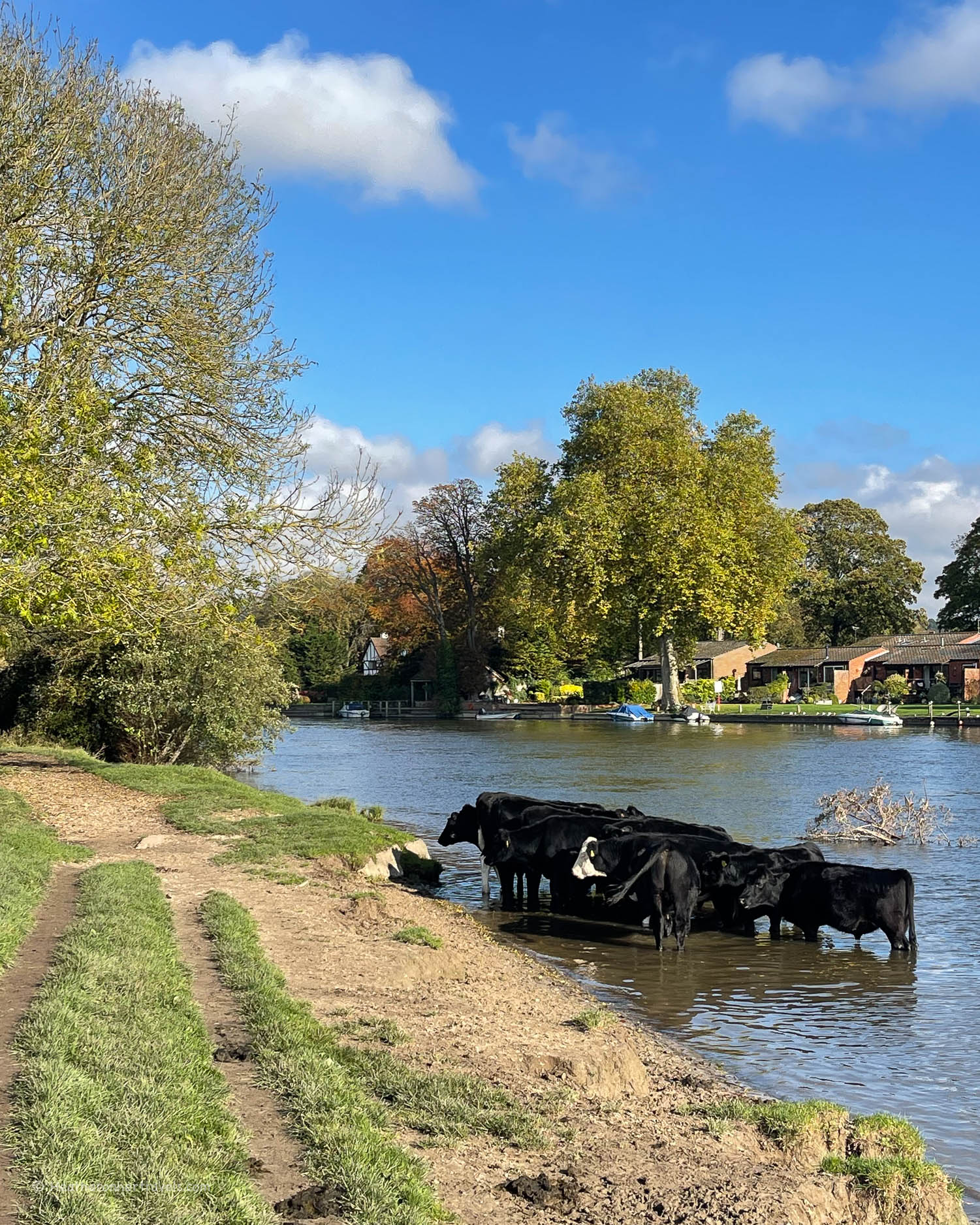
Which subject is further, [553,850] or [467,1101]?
[553,850]

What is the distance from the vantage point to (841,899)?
46.6ft

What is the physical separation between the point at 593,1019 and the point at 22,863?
6.59 m

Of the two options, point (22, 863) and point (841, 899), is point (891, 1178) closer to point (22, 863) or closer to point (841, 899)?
point (841, 899)

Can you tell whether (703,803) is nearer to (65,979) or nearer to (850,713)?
(65,979)

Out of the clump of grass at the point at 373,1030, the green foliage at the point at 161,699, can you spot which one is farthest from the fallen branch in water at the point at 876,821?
the clump of grass at the point at 373,1030

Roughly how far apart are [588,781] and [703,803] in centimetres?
607

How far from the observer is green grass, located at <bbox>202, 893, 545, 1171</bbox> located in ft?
19.1

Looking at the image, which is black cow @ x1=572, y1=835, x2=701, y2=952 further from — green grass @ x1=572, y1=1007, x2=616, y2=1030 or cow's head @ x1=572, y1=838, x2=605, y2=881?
green grass @ x1=572, y1=1007, x2=616, y2=1030

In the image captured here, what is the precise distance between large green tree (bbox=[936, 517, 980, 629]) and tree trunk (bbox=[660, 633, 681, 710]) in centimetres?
3172

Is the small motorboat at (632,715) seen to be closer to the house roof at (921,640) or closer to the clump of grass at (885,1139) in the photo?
the house roof at (921,640)

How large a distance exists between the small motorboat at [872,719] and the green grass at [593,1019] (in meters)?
58.6

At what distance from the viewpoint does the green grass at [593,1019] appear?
9.44 meters

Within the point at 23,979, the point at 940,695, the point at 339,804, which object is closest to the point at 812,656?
the point at 940,695

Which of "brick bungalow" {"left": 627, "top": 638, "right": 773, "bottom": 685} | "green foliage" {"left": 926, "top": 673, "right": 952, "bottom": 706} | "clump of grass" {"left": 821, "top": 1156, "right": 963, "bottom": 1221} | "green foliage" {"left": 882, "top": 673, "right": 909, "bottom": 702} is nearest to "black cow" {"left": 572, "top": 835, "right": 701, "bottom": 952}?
"clump of grass" {"left": 821, "top": 1156, "right": 963, "bottom": 1221}
